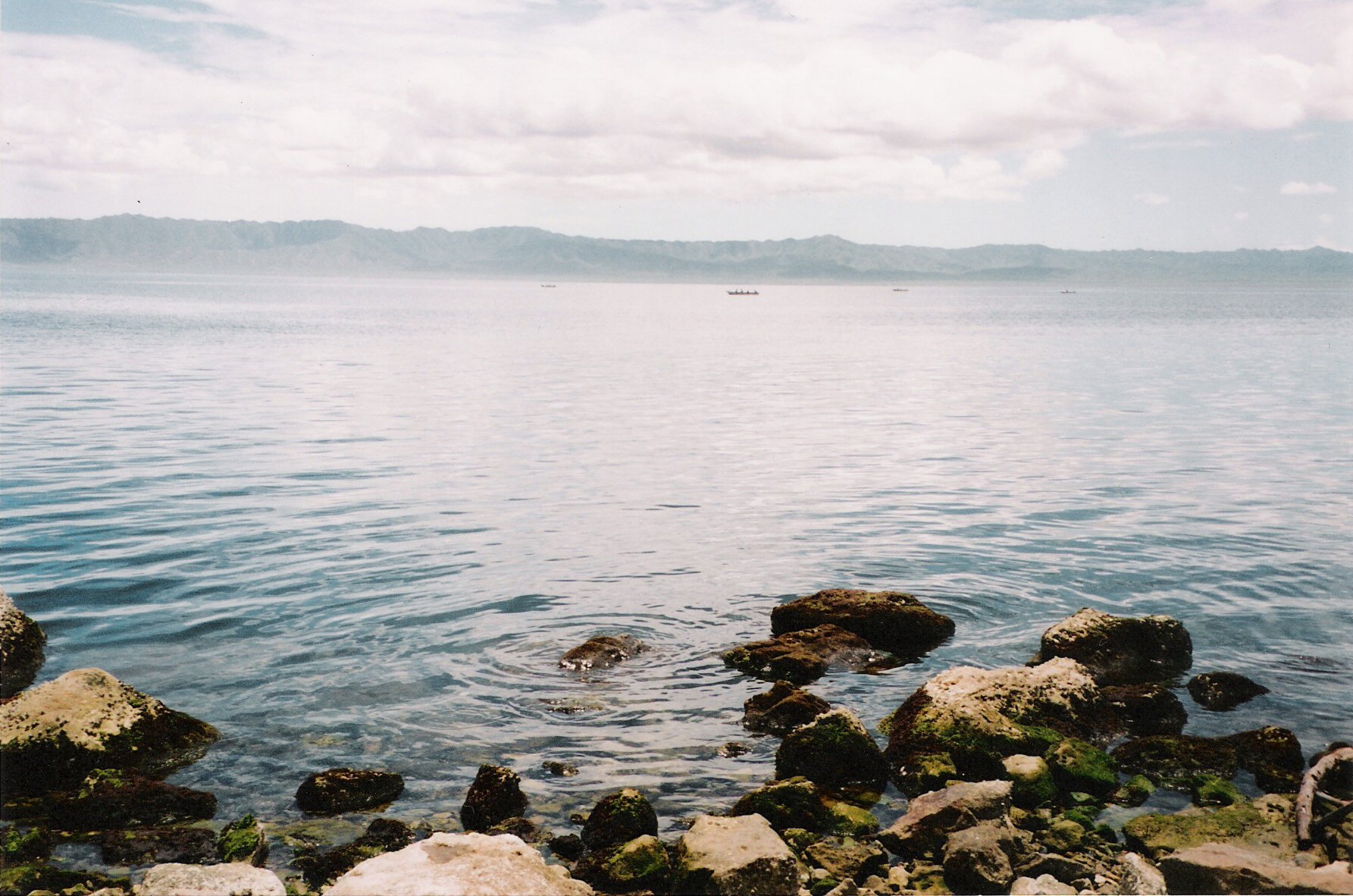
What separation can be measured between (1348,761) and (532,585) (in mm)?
14908

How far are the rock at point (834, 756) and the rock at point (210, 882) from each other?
669cm

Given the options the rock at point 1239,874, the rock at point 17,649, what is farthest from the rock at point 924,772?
the rock at point 17,649

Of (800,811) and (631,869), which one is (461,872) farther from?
(800,811)

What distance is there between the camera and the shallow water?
16672 millimetres

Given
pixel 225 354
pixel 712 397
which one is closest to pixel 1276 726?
pixel 712 397

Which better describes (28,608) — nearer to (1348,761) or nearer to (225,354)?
(1348,761)

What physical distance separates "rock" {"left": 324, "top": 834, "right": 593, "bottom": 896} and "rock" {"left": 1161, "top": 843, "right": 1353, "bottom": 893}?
595cm

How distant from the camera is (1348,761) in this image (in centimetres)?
A: 1377

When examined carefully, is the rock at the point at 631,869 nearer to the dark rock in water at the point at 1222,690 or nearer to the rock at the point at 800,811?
the rock at the point at 800,811

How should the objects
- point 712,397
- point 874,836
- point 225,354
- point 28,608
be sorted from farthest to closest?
point 225,354
point 712,397
point 28,608
point 874,836

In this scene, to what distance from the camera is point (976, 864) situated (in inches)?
460

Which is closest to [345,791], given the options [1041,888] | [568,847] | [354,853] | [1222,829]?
[354,853]

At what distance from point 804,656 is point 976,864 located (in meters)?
7.14

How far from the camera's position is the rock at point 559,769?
1459cm
